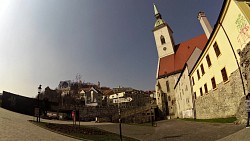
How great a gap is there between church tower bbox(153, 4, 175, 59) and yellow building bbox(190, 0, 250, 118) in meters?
39.9

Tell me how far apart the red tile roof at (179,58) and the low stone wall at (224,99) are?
31.7 meters

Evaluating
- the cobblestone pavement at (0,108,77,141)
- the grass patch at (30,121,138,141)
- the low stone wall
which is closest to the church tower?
the low stone wall

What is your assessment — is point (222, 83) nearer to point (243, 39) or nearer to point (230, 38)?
point (230, 38)

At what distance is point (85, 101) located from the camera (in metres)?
89.1

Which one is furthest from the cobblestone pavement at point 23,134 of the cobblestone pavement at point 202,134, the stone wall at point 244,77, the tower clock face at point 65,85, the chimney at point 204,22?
the tower clock face at point 65,85

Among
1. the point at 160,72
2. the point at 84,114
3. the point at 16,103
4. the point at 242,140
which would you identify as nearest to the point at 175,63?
the point at 160,72

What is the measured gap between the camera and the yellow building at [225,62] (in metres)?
15.1

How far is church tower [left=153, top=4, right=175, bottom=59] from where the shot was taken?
6669 centimetres

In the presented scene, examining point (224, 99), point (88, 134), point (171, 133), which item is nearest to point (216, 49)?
point (224, 99)

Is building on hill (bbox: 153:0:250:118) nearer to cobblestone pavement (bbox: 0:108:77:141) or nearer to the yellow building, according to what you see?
the yellow building

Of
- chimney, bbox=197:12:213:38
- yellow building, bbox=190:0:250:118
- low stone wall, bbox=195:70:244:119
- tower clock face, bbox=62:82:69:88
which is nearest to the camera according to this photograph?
yellow building, bbox=190:0:250:118

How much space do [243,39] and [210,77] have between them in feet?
32.5

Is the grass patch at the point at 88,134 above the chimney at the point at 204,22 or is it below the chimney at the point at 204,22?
below

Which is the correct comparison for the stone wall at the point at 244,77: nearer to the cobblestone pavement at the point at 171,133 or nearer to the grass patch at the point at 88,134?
the cobblestone pavement at the point at 171,133
